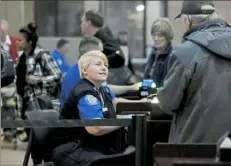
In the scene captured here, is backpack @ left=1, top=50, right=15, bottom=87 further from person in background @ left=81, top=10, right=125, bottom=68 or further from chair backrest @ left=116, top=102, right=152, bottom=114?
person in background @ left=81, top=10, right=125, bottom=68

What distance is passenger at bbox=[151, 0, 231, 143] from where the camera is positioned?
3617 millimetres

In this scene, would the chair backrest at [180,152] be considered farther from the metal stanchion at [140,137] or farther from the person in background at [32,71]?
the person in background at [32,71]

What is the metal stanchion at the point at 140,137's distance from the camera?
3.87 metres

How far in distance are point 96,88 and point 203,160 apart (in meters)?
1.85

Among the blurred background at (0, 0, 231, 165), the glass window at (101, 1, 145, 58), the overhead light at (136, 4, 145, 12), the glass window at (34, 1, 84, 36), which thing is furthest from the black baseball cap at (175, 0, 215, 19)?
the glass window at (34, 1, 84, 36)

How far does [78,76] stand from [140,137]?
1447mm

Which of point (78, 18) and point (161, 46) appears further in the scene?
point (78, 18)

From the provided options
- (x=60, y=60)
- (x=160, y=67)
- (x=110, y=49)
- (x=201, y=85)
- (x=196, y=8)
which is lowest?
(x=60, y=60)

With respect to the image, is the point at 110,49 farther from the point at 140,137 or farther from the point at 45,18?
the point at 45,18

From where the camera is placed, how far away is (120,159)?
413 centimetres

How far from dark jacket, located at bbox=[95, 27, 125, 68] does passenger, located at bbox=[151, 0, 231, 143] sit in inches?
121

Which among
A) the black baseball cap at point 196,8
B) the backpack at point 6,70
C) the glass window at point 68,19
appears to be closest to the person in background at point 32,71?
the backpack at point 6,70

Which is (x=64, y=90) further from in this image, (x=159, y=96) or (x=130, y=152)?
(x=159, y=96)

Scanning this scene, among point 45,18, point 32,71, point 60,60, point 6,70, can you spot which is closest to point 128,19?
point 45,18
